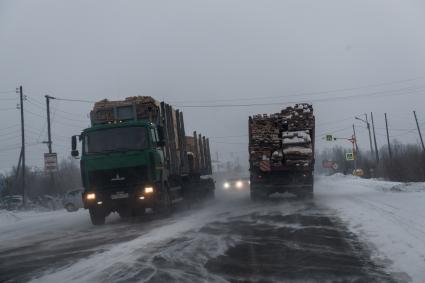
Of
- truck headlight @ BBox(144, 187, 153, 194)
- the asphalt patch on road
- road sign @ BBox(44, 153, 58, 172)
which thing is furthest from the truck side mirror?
road sign @ BBox(44, 153, 58, 172)

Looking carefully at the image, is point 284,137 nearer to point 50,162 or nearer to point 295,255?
point 50,162

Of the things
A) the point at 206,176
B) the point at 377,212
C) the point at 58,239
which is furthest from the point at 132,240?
the point at 206,176

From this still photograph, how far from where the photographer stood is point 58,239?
46.4 feet

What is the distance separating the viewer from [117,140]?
16.8m

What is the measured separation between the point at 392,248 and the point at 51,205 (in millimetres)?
29788

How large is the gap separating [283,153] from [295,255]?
14355mm

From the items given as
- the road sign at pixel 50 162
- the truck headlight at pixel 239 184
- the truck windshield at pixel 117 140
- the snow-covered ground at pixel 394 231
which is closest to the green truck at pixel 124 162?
the truck windshield at pixel 117 140

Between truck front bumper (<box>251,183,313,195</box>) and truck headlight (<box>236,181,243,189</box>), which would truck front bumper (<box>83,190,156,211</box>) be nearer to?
truck front bumper (<box>251,183,313,195</box>)

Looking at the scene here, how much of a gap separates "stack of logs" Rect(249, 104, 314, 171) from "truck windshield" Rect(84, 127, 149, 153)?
8.01 metres

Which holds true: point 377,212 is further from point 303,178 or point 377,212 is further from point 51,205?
point 51,205

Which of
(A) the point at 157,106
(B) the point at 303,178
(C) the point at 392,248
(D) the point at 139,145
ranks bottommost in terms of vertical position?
(C) the point at 392,248

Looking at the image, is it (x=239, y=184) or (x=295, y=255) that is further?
(x=239, y=184)

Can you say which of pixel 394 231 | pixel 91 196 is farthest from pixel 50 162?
pixel 394 231

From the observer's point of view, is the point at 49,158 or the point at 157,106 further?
the point at 49,158
